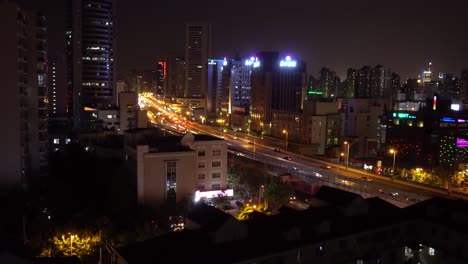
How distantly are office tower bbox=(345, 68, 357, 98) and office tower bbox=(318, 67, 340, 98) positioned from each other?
198 centimetres

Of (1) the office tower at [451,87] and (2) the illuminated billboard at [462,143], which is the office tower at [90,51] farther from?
(1) the office tower at [451,87]

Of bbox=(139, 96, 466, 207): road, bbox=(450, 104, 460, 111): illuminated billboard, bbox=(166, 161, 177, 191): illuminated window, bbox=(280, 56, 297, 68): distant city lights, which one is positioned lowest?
bbox=(139, 96, 466, 207): road

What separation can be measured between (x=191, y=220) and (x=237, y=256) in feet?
5.64

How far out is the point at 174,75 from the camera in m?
58.9

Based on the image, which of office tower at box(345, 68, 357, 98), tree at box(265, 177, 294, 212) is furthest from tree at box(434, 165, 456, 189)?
office tower at box(345, 68, 357, 98)

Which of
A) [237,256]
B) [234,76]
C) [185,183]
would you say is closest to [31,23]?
[185,183]

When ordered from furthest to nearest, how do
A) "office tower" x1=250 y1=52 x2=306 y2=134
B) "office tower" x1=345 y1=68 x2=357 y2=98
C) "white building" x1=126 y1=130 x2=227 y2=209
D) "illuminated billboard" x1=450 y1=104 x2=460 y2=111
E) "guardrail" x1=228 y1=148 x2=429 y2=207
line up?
1. "office tower" x1=345 y1=68 x2=357 y2=98
2. "office tower" x1=250 y1=52 x2=306 y2=134
3. "illuminated billboard" x1=450 y1=104 x2=460 y2=111
4. "guardrail" x1=228 y1=148 x2=429 y2=207
5. "white building" x1=126 y1=130 x2=227 y2=209

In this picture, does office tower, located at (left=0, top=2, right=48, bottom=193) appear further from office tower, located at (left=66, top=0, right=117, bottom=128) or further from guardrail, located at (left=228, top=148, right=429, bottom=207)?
office tower, located at (left=66, top=0, right=117, bottom=128)

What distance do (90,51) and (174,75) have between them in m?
28.0

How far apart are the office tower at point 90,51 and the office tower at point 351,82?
29.6 metres

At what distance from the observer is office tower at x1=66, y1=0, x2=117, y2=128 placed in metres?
30.5

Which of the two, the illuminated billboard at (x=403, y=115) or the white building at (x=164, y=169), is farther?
the illuminated billboard at (x=403, y=115)

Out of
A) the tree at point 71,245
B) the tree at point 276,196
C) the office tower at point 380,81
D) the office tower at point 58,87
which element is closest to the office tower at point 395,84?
the office tower at point 380,81

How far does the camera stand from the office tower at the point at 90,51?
30.5m
